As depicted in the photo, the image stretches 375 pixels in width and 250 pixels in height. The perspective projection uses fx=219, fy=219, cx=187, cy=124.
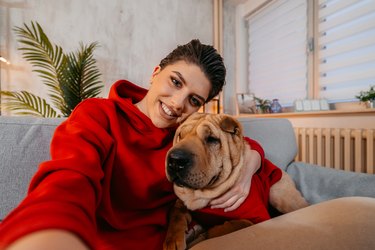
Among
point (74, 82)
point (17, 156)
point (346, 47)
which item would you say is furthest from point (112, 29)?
point (346, 47)

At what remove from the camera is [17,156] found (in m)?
0.87

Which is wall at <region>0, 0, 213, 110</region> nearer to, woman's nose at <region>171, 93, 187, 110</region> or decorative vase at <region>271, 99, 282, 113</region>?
decorative vase at <region>271, 99, 282, 113</region>

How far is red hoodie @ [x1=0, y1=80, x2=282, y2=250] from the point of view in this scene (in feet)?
1.12

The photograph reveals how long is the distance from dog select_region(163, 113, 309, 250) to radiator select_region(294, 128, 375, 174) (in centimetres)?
135

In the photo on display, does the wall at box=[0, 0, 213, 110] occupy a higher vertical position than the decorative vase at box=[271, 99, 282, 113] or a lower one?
higher

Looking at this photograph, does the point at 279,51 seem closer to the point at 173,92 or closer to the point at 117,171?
the point at 173,92

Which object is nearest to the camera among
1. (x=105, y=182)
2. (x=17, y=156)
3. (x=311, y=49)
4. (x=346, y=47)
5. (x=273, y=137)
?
(x=105, y=182)

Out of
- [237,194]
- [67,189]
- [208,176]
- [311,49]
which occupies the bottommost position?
[237,194]

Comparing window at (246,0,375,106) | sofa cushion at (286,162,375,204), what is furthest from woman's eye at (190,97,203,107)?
window at (246,0,375,106)

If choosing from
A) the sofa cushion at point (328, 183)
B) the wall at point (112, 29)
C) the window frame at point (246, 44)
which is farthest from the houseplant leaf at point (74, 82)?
the window frame at point (246, 44)

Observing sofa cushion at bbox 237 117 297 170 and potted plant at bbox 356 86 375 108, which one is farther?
potted plant at bbox 356 86 375 108

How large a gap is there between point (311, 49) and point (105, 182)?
10.3 feet

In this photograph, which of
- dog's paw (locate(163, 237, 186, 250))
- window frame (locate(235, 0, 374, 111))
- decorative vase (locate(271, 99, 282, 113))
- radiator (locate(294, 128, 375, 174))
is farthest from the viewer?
decorative vase (locate(271, 99, 282, 113))

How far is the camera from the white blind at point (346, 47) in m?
2.27
